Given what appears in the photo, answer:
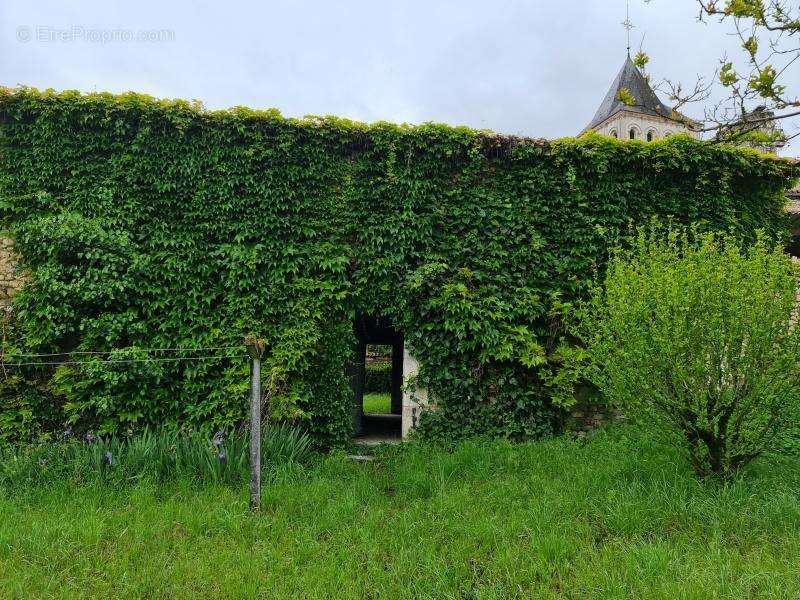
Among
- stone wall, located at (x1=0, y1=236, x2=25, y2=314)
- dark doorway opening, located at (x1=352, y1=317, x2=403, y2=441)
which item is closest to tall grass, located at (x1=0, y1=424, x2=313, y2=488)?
stone wall, located at (x1=0, y1=236, x2=25, y2=314)

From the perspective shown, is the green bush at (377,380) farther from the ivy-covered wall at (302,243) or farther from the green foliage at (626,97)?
the green foliage at (626,97)

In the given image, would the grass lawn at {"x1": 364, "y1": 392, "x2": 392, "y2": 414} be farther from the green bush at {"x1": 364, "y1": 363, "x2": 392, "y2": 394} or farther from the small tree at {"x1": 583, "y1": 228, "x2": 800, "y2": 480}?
the small tree at {"x1": 583, "y1": 228, "x2": 800, "y2": 480}

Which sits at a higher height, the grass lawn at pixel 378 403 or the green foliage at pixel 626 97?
the green foliage at pixel 626 97

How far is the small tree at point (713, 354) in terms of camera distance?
3938 millimetres

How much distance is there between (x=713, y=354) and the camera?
13.2 feet

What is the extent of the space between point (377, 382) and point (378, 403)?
2.45 m

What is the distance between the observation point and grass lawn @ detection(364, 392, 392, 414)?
45.3 ft

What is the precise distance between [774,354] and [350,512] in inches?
146

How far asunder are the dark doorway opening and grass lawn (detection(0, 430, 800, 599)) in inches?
109

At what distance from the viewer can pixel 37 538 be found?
355 cm

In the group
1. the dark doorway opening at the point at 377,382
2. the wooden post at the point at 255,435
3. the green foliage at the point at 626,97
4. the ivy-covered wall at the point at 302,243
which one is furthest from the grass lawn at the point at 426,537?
the green foliage at the point at 626,97

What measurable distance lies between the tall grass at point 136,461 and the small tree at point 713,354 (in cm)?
372

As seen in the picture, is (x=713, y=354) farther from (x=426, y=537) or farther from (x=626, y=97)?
(x=426, y=537)

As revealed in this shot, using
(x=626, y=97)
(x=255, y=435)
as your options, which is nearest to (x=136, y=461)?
(x=255, y=435)
